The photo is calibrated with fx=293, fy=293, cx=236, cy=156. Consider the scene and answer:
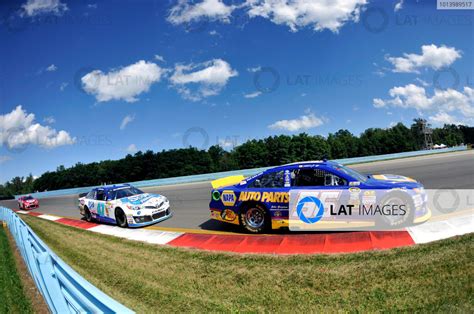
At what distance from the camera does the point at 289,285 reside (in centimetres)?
412

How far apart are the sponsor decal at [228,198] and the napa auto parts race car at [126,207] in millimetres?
3371

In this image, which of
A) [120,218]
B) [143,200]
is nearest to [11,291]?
[120,218]

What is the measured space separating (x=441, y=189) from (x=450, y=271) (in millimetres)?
6579

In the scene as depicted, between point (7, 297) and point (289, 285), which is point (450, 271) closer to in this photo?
point (289, 285)

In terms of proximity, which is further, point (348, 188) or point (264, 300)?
point (348, 188)

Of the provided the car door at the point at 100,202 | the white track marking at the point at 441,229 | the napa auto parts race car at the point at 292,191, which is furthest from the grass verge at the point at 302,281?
the car door at the point at 100,202

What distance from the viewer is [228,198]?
7.23m

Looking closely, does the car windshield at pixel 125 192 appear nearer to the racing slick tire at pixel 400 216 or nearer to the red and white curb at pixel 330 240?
the red and white curb at pixel 330 240

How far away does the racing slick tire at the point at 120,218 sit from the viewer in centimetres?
973

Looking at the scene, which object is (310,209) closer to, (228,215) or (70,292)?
(228,215)

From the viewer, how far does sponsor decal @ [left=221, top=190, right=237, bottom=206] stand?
715cm

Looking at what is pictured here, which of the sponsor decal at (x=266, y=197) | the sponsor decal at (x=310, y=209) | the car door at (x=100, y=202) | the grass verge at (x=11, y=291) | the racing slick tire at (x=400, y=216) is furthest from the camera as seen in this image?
the car door at (x=100, y=202)

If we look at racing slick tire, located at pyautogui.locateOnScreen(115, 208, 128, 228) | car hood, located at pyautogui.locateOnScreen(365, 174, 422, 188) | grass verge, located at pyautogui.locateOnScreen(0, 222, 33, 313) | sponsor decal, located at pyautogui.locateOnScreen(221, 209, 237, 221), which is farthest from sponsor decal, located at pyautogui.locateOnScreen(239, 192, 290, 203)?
racing slick tire, located at pyautogui.locateOnScreen(115, 208, 128, 228)

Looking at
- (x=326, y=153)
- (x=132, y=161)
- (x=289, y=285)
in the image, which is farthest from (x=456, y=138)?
(x=289, y=285)
